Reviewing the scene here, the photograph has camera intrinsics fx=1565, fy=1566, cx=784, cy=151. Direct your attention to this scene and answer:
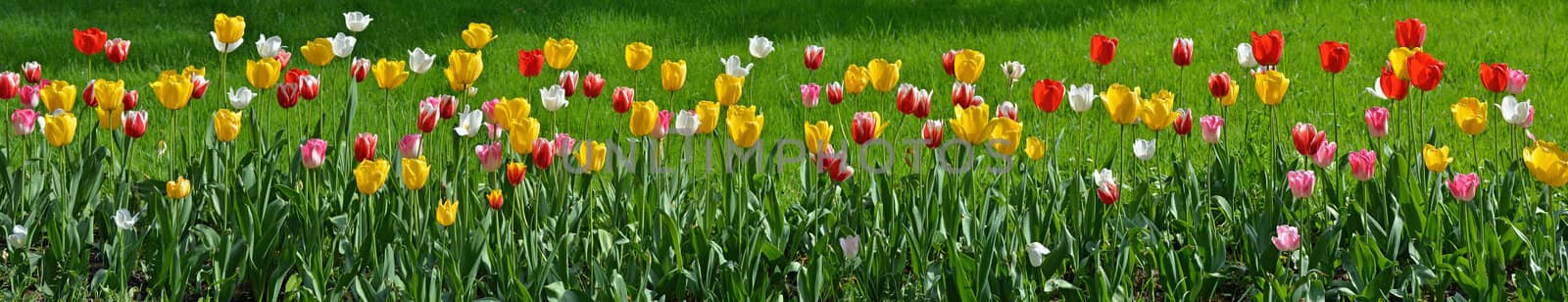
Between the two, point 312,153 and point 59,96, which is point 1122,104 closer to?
point 312,153

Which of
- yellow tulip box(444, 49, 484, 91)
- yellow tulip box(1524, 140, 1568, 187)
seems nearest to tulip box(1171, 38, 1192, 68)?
yellow tulip box(1524, 140, 1568, 187)

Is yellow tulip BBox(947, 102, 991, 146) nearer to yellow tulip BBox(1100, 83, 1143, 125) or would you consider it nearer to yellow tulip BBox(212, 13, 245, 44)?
yellow tulip BBox(1100, 83, 1143, 125)

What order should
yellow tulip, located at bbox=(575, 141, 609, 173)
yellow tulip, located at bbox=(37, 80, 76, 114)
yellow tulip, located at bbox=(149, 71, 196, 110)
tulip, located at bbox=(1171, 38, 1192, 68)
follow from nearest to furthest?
yellow tulip, located at bbox=(575, 141, 609, 173) < yellow tulip, located at bbox=(149, 71, 196, 110) < yellow tulip, located at bbox=(37, 80, 76, 114) < tulip, located at bbox=(1171, 38, 1192, 68)

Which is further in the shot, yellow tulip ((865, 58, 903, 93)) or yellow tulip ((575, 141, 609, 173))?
→ yellow tulip ((865, 58, 903, 93))

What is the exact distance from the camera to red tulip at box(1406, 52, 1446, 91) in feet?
9.62

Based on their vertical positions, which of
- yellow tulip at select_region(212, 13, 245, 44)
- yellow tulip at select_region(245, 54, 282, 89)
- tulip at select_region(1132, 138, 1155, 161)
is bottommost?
tulip at select_region(1132, 138, 1155, 161)

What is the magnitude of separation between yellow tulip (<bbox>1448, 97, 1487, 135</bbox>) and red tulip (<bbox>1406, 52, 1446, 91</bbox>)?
0.07 metres

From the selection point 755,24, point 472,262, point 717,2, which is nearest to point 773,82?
point 755,24

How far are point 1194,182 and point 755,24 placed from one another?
3784 mm

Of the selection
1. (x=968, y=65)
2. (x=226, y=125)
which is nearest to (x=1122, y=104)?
(x=968, y=65)

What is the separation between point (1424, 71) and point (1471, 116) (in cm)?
13

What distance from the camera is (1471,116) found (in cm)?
287

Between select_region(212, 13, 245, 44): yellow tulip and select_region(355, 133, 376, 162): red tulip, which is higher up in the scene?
select_region(212, 13, 245, 44): yellow tulip

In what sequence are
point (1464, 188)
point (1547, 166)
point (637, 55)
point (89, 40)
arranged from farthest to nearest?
point (89, 40) → point (637, 55) → point (1464, 188) → point (1547, 166)
